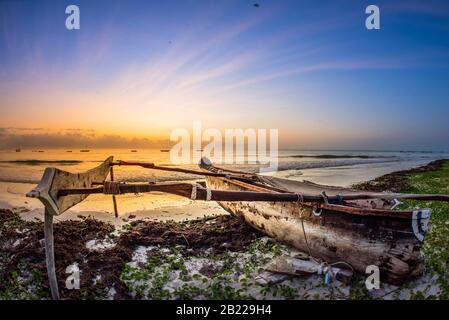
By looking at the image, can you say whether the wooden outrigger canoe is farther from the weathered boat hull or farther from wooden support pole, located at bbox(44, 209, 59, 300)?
wooden support pole, located at bbox(44, 209, 59, 300)

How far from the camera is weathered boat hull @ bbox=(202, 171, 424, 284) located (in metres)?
3.93

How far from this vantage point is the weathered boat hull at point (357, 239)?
3928 millimetres

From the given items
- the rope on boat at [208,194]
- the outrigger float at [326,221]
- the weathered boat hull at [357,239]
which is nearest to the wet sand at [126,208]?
the outrigger float at [326,221]

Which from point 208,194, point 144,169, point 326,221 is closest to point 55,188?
point 208,194

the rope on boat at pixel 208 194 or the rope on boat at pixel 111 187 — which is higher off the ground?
the rope on boat at pixel 111 187

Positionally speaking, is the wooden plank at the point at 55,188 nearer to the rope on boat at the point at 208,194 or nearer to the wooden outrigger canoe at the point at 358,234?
the rope on boat at the point at 208,194

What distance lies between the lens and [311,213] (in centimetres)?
481

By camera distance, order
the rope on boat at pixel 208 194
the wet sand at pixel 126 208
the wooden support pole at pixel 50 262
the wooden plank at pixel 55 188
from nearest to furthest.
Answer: the wooden plank at pixel 55 188 → the wooden support pole at pixel 50 262 → the rope on boat at pixel 208 194 → the wet sand at pixel 126 208

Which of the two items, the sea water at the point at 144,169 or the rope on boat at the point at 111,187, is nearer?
the rope on boat at the point at 111,187

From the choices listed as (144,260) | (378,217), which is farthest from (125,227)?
(378,217)

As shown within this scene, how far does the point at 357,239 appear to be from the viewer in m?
4.20
